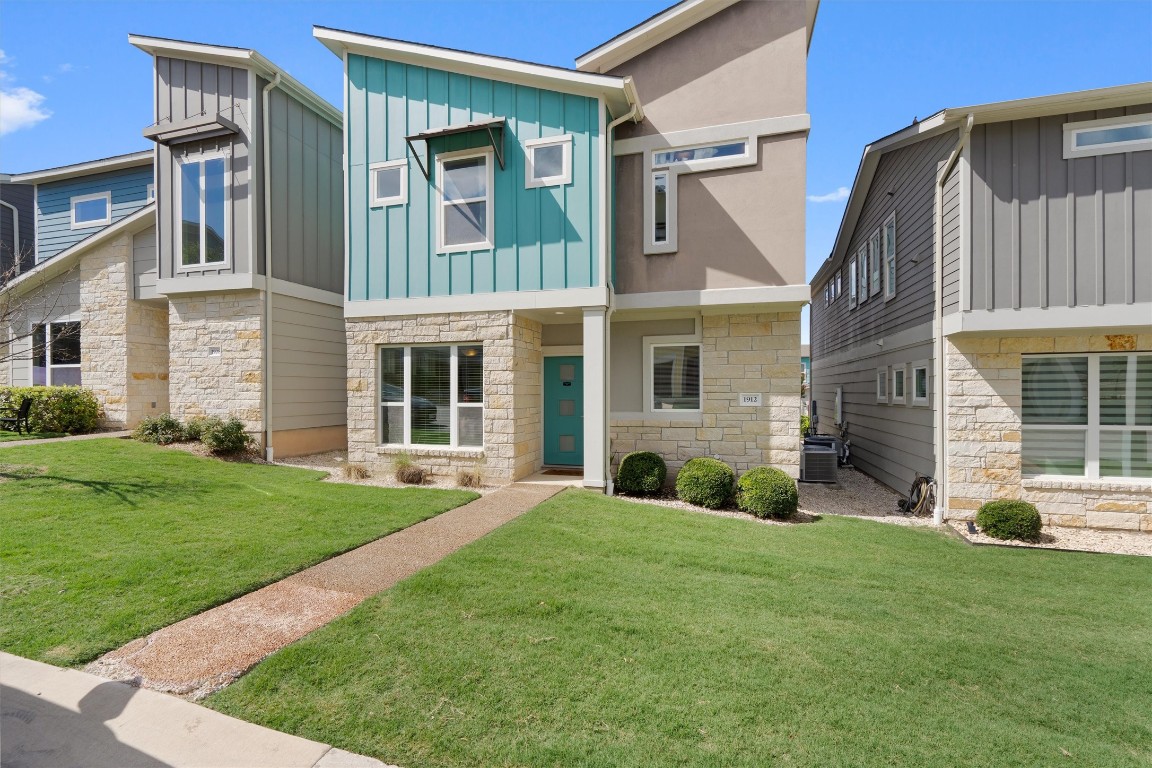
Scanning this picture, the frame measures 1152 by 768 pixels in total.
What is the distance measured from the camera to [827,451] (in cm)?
1089

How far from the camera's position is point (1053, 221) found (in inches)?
Answer: 289

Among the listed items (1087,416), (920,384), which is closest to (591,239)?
(920,384)

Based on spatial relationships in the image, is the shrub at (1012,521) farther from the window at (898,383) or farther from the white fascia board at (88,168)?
the white fascia board at (88,168)

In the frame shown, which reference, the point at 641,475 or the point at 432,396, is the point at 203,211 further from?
the point at 641,475

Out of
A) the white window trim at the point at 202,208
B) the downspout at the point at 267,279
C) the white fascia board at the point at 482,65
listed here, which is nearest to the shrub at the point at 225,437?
the downspout at the point at 267,279

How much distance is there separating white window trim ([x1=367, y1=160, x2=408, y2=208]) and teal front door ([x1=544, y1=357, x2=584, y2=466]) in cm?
396

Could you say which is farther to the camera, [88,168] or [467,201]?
[88,168]

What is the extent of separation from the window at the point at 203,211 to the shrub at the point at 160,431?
324 centimetres

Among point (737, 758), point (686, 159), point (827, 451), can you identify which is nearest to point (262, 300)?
point (686, 159)

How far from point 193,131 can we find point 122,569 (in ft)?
31.7

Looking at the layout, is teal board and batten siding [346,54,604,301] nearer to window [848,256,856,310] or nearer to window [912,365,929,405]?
window [912,365,929,405]

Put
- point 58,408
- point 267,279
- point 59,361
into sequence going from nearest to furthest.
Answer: point 267,279, point 58,408, point 59,361

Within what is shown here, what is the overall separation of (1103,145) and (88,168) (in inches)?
873

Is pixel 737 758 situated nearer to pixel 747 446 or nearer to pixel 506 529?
pixel 506 529
